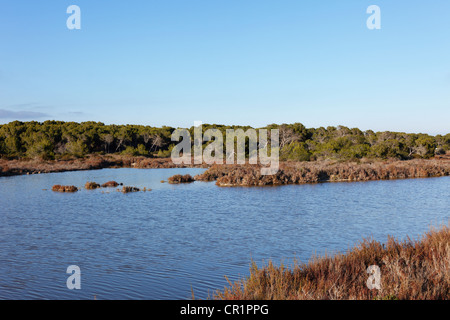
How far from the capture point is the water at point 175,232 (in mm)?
10391

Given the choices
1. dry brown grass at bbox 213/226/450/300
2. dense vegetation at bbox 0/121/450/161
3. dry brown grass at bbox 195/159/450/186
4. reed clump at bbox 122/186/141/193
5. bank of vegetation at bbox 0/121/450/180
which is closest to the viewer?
dry brown grass at bbox 213/226/450/300

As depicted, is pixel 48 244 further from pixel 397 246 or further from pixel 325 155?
pixel 325 155

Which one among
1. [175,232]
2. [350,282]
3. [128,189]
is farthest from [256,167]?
[350,282]

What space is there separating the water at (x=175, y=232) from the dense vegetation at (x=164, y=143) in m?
28.8

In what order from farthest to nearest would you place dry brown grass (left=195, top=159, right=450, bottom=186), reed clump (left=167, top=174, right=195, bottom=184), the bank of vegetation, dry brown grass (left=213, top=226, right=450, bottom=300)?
1. the bank of vegetation
2. reed clump (left=167, top=174, right=195, bottom=184)
3. dry brown grass (left=195, top=159, right=450, bottom=186)
4. dry brown grass (left=213, top=226, right=450, bottom=300)

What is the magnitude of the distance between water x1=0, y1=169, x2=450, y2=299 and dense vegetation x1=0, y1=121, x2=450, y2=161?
28787 mm

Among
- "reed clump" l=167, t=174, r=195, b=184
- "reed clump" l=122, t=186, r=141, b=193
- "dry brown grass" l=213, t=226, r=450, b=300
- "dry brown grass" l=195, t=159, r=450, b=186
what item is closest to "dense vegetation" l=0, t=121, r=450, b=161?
A: "dry brown grass" l=195, t=159, r=450, b=186

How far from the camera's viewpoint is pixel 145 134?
9744 centimetres

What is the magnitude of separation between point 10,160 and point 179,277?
218 feet

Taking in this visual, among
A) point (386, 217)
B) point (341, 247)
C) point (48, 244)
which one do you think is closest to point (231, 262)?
point (341, 247)

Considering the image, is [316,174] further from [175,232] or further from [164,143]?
[164,143]

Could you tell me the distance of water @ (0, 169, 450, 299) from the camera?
34.1 feet

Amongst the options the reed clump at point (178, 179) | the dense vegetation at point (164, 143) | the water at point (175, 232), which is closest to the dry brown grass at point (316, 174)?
the reed clump at point (178, 179)

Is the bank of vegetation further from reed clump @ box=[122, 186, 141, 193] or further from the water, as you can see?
the water
